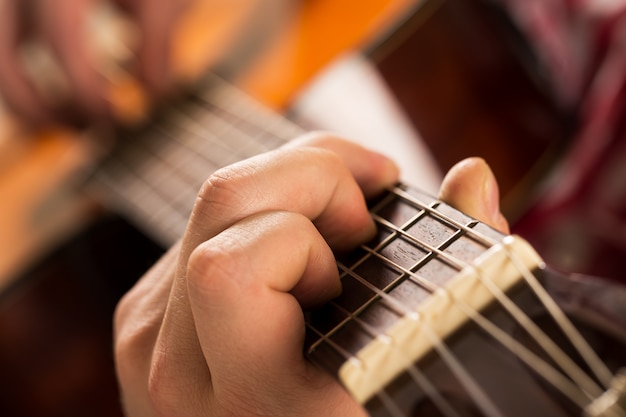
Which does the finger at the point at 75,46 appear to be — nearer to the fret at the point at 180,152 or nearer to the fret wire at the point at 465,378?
the fret at the point at 180,152

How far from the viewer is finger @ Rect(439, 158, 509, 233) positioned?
0.48m

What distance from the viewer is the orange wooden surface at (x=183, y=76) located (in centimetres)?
96

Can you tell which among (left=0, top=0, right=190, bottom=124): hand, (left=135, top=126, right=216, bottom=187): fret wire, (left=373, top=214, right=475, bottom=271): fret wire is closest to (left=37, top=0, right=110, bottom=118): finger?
(left=0, top=0, right=190, bottom=124): hand

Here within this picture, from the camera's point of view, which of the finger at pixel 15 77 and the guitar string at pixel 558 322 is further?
the finger at pixel 15 77

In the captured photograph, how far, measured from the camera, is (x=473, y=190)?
19.0 inches

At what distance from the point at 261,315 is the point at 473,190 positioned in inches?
6.5

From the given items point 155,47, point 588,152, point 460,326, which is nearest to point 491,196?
point 460,326

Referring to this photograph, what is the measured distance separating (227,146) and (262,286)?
0.47 m

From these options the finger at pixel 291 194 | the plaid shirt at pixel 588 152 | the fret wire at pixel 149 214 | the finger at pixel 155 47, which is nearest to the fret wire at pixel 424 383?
the finger at pixel 291 194

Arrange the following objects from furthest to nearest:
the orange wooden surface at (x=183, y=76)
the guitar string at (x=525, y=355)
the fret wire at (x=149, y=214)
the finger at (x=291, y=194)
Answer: the orange wooden surface at (x=183, y=76)
the fret wire at (x=149, y=214)
the finger at (x=291, y=194)
the guitar string at (x=525, y=355)

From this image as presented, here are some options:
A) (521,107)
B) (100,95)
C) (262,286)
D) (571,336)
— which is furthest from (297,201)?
(100,95)

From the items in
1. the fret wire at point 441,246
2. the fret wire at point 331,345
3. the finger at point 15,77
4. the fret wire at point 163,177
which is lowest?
the fret wire at point 441,246

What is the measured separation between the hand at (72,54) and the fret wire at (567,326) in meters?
0.73

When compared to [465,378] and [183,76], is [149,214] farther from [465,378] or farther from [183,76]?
[465,378]
